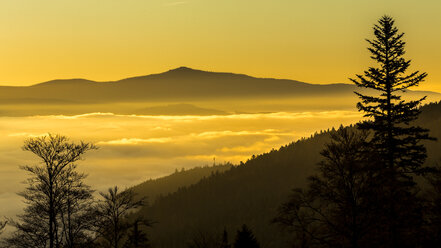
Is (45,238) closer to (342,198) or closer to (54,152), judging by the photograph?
(54,152)

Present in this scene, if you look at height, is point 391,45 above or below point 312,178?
above

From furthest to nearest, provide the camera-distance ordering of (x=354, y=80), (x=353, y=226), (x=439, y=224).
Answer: (x=354, y=80) → (x=439, y=224) → (x=353, y=226)

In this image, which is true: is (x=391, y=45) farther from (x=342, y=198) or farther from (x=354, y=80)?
(x=342, y=198)

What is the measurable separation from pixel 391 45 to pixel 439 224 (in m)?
13.9

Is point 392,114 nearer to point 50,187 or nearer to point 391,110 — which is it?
point 391,110

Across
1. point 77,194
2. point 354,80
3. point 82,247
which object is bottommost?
point 82,247

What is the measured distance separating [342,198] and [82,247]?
42.9 feet

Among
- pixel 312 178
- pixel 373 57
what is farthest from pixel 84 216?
pixel 373 57

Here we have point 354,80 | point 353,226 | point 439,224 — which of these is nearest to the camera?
point 353,226

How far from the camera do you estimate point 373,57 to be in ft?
160

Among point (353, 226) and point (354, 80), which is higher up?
point (354, 80)

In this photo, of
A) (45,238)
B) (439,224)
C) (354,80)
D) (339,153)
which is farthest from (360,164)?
(45,238)

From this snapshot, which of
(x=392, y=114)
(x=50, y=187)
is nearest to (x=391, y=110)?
(x=392, y=114)

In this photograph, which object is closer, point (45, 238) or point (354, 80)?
point (45, 238)
